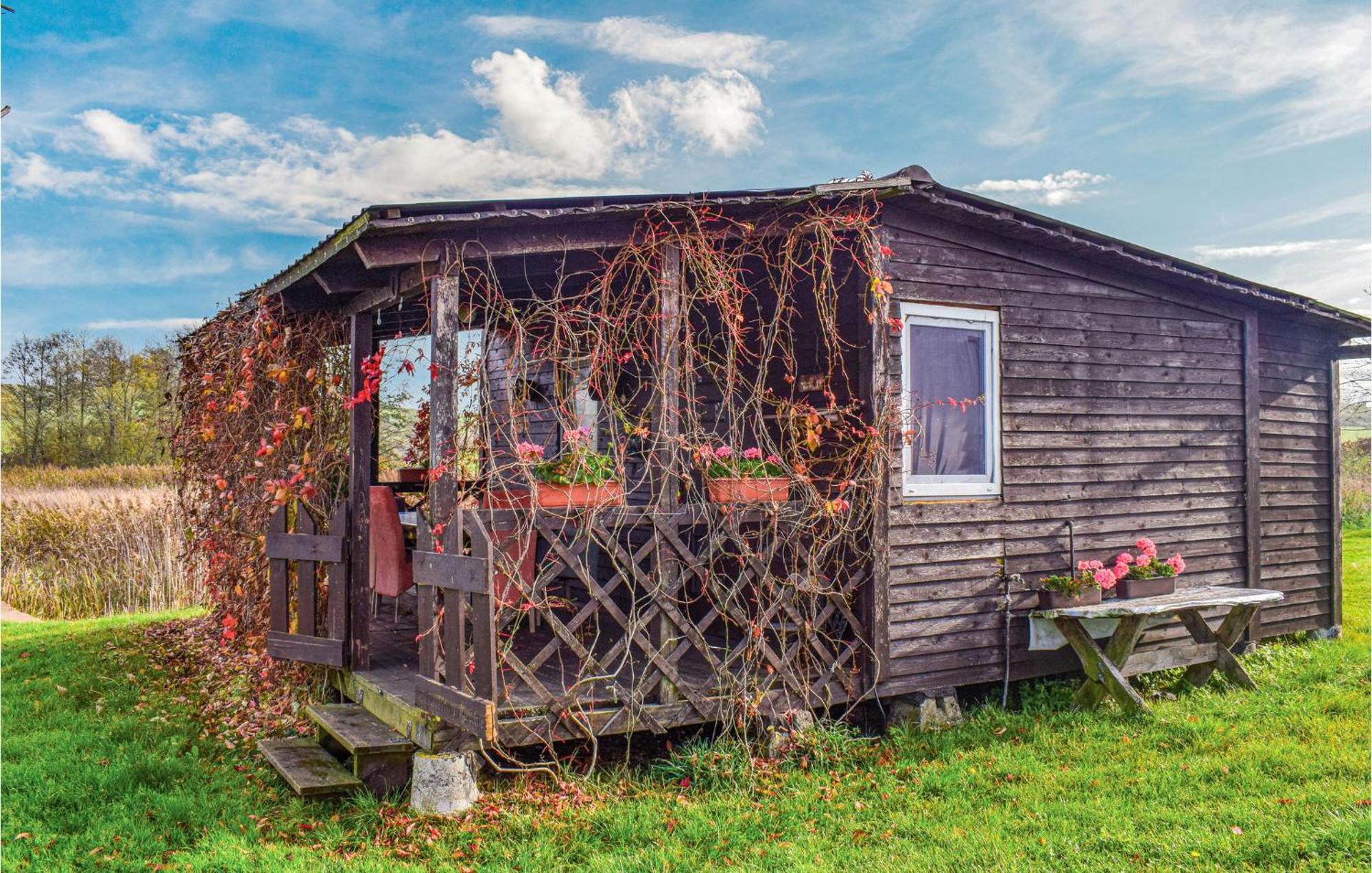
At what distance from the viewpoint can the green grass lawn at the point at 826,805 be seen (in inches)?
163

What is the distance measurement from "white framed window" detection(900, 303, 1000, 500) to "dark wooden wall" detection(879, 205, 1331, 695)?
0.09 meters

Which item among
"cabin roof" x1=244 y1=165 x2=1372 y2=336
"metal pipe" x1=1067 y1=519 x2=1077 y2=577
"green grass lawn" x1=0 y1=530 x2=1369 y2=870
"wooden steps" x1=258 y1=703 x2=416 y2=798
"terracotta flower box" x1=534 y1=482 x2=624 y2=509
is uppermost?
"cabin roof" x1=244 y1=165 x2=1372 y2=336

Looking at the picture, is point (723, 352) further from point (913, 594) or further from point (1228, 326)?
point (1228, 326)

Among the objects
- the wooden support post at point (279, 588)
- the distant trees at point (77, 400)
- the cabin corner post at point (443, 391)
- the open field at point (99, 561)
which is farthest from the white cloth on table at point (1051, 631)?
Result: the distant trees at point (77, 400)

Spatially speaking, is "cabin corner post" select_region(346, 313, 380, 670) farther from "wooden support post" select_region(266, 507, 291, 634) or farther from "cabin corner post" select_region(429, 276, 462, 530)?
"cabin corner post" select_region(429, 276, 462, 530)

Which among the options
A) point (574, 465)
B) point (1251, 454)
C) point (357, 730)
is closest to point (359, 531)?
point (357, 730)

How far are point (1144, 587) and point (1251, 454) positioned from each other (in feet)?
7.11

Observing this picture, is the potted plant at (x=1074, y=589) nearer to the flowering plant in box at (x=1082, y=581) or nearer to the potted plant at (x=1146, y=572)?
the flowering plant in box at (x=1082, y=581)

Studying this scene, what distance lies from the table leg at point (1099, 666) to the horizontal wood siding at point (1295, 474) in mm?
3118

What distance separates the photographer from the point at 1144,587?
6.73 metres

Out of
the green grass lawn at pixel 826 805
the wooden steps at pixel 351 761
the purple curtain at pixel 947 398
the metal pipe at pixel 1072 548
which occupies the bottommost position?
the green grass lawn at pixel 826 805

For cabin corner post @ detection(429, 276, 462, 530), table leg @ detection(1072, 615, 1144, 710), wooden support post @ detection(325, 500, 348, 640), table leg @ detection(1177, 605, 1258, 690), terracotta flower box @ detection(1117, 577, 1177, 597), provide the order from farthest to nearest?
table leg @ detection(1177, 605, 1258, 690), terracotta flower box @ detection(1117, 577, 1177, 597), table leg @ detection(1072, 615, 1144, 710), wooden support post @ detection(325, 500, 348, 640), cabin corner post @ detection(429, 276, 462, 530)

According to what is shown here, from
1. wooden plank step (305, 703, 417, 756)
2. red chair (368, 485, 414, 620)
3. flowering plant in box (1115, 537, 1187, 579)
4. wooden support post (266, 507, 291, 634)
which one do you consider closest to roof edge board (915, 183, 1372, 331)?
flowering plant in box (1115, 537, 1187, 579)

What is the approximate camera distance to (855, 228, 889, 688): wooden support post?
584 cm
